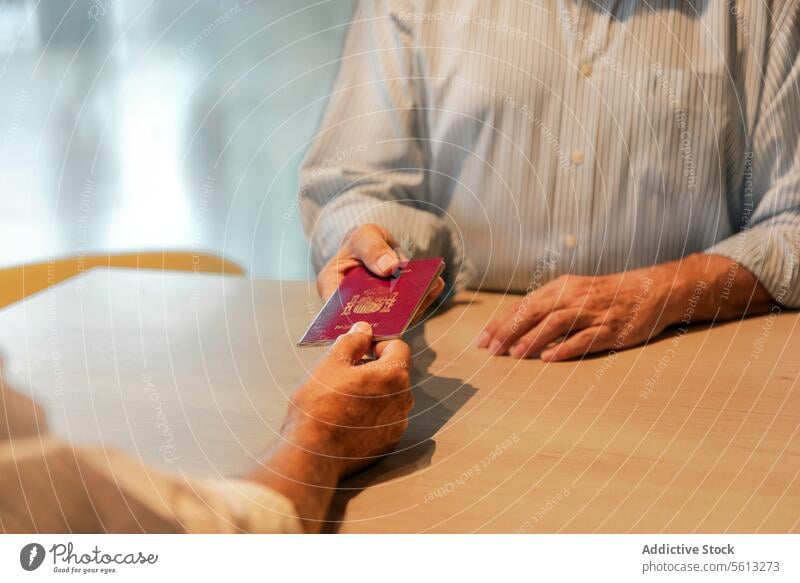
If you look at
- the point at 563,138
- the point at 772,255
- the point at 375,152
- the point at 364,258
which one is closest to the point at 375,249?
the point at 364,258

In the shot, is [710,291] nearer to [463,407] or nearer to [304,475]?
[463,407]

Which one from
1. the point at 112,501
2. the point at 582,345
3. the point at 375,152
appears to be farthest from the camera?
the point at 375,152

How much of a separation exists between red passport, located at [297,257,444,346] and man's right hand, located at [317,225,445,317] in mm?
14

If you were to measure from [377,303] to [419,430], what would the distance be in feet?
0.38

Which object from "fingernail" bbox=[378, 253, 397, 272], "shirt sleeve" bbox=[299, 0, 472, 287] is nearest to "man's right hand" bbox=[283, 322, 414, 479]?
"fingernail" bbox=[378, 253, 397, 272]

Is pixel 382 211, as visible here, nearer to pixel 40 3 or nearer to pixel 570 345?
pixel 570 345

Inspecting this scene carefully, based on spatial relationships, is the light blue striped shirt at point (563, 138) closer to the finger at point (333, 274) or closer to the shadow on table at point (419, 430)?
the finger at point (333, 274)

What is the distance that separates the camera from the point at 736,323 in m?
0.77

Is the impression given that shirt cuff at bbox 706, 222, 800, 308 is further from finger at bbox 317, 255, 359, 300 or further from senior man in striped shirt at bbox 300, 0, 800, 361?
finger at bbox 317, 255, 359, 300

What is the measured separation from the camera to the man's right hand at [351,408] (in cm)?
54

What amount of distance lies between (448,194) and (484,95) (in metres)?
0.11

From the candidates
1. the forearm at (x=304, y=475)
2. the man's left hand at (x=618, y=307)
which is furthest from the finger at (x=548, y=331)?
the forearm at (x=304, y=475)

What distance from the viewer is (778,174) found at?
2.62 feet

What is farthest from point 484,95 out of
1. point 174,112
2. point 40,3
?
point 40,3
